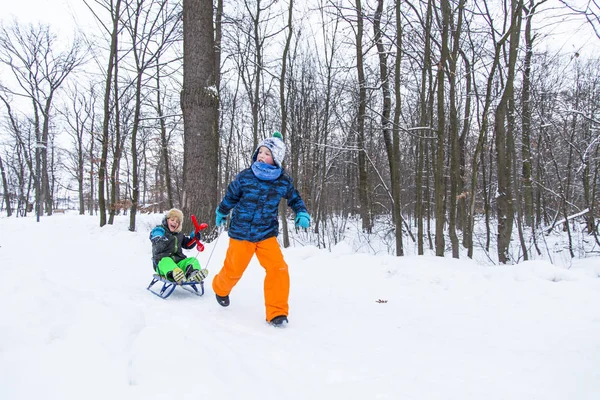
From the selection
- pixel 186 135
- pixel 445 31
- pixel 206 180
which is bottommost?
pixel 206 180

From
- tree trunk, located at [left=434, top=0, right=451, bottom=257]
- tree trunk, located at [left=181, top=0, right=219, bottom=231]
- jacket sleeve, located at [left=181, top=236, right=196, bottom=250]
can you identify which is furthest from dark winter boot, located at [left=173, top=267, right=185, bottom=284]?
tree trunk, located at [left=434, top=0, right=451, bottom=257]

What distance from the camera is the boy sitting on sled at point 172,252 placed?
4.08m

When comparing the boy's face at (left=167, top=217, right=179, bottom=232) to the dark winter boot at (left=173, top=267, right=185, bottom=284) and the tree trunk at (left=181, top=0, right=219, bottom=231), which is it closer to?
the dark winter boot at (left=173, top=267, right=185, bottom=284)

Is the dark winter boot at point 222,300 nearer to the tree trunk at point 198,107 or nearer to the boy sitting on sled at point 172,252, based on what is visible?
the boy sitting on sled at point 172,252

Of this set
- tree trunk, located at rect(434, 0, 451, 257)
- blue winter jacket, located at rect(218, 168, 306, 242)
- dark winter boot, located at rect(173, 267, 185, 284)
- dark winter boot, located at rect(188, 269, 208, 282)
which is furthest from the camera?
tree trunk, located at rect(434, 0, 451, 257)

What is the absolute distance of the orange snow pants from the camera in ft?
10.9

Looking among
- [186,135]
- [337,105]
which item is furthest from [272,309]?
[337,105]

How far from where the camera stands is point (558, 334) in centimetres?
293

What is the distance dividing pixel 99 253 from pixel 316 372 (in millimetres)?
6190

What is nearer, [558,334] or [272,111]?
[558,334]

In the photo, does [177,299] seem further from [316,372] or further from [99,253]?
[99,253]

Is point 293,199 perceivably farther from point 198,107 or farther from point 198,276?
point 198,107

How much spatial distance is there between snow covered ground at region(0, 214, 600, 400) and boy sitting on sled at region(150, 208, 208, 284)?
286 millimetres

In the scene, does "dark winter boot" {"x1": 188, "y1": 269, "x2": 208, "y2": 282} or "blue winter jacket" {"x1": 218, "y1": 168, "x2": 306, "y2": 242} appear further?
"dark winter boot" {"x1": 188, "y1": 269, "x2": 208, "y2": 282}
